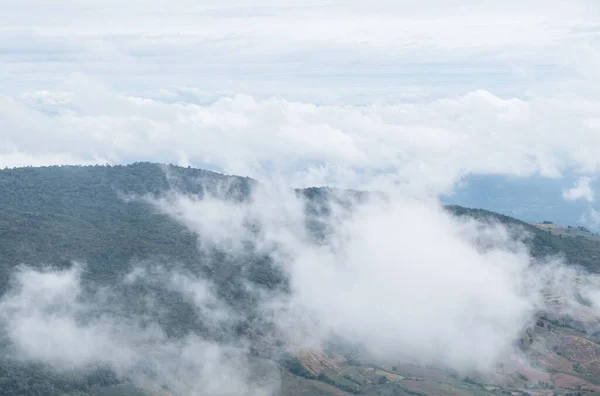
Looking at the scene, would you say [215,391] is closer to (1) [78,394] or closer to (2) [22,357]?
(1) [78,394]

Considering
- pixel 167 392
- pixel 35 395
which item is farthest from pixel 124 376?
pixel 35 395

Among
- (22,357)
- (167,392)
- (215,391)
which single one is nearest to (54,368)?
(22,357)

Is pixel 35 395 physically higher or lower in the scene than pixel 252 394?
lower

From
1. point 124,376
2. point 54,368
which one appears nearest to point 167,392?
point 124,376

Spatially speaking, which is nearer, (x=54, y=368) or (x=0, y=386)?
(x=0, y=386)

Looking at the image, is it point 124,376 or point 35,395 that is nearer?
point 35,395

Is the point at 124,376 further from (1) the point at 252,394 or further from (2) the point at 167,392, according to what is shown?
(1) the point at 252,394

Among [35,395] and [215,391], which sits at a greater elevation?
Answer: [215,391]

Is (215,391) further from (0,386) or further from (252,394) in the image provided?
(0,386)
